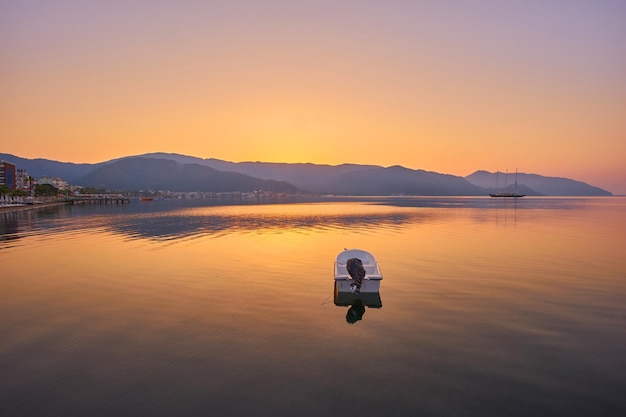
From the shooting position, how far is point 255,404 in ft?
38.8

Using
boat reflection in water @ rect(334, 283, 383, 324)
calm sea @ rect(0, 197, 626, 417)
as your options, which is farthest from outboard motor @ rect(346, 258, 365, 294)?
calm sea @ rect(0, 197, 626, 417)

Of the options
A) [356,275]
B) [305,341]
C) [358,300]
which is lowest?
[305,341]

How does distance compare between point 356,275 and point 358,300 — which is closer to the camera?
point 356,275

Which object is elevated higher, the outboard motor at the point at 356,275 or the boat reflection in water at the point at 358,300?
the outboard motor at the point at 356,275

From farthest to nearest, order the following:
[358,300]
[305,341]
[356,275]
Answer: [358,300] < [356,275] < [305,341]

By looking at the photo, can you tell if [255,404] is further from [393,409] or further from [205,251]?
[205,251]

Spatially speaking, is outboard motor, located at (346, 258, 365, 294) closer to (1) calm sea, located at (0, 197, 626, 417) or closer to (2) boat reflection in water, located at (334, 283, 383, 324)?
(2) boat reflection in water, located at (334, 283, 383, 324)

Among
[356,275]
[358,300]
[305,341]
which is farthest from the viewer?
[358,300]

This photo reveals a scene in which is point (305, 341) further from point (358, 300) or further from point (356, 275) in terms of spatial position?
point (358, 300)

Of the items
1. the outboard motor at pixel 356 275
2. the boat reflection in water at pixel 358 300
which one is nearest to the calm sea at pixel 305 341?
the boat reflection in water at pixel 358 300

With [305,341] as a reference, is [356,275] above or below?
above

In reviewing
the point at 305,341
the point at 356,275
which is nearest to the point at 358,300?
the point at 356,275

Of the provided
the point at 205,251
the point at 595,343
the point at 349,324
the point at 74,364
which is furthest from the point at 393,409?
the point at 205,251

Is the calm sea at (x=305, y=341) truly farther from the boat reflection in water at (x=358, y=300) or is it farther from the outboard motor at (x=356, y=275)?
the outboard motor at (x=356, y=275)
